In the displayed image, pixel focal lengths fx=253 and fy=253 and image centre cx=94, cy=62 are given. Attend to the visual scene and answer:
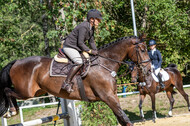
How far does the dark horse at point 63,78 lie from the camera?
5.00 meters

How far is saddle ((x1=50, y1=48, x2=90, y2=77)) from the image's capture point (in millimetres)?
5066

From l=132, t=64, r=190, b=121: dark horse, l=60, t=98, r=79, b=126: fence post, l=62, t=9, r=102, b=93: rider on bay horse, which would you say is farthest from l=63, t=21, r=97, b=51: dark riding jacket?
l=132, t=64, r=190, b=121: dark horse

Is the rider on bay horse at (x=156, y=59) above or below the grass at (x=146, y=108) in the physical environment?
above

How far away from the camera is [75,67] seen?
505cm

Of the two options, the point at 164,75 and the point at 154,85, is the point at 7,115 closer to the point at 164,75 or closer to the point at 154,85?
the point at 154,85

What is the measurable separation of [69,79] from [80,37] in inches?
33.8

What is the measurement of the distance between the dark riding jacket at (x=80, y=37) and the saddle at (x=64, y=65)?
0.68 ft

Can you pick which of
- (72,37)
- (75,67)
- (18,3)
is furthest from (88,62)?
(18,3)

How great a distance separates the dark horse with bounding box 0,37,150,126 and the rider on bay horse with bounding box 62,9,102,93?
0.57ft

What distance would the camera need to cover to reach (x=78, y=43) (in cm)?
504

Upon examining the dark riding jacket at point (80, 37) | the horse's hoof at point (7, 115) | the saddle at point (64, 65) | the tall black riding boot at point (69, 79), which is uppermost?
the dark riding jacket at point (80, 37)

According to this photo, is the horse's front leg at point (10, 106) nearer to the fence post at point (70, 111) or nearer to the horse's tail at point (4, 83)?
the horse's tail at point (4, 83)

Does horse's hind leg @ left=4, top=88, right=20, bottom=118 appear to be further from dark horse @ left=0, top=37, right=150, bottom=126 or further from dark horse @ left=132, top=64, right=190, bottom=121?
dark horse @ left=132, top=64, right=190, bottom=121

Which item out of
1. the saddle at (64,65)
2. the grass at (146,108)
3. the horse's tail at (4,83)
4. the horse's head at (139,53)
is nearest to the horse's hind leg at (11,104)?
the horse's tail at (4,83)
